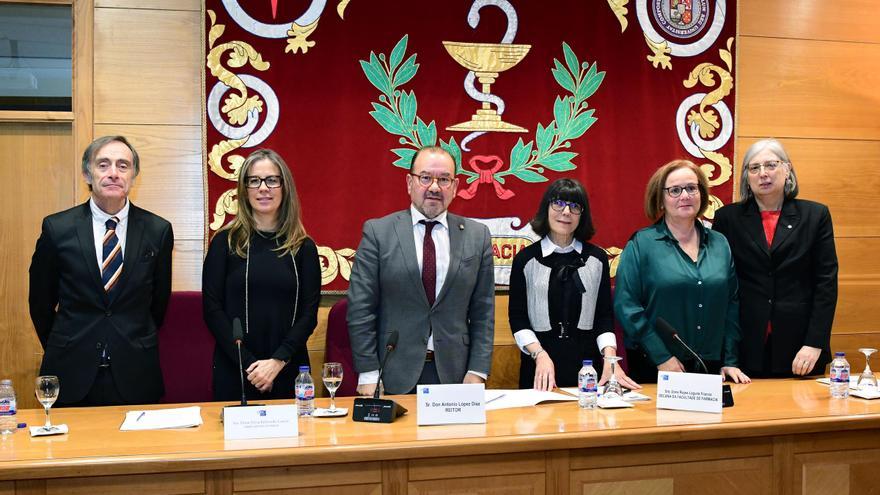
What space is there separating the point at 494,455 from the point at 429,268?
2.78ft

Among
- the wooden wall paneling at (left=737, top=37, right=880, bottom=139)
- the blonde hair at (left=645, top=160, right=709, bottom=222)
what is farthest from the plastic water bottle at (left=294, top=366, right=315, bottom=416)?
the wooden wall paneling at (left=737, top=37, right=880, bottom=139)

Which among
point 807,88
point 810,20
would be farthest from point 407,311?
point 810,20

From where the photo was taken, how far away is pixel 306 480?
1.81m

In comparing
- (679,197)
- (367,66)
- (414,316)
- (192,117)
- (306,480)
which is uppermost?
(367,66)

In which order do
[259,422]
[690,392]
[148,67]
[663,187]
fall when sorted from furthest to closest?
[148,67], [663,187], [690,392], [259,422]

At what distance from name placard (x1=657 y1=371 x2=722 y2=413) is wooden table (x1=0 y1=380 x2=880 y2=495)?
0.12 ft

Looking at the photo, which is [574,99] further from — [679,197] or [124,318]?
[124,318]

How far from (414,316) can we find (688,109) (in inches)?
84.4

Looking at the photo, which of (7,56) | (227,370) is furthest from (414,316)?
(7,56)

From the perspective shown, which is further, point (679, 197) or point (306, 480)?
point (679, 197)

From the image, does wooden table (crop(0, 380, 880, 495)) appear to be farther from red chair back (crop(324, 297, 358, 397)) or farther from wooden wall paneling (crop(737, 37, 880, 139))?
wooden wall paneling (crop(737, 37, 880, 139))

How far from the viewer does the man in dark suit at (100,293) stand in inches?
95.3

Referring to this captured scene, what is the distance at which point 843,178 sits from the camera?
4.07 meters

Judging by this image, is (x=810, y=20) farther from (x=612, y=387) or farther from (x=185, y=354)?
(x=185, y=354)
